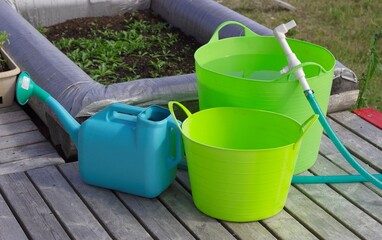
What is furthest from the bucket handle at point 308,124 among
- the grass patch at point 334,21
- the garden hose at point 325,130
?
the grass patch at point 334,21

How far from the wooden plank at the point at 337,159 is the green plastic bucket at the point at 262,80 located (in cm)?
13

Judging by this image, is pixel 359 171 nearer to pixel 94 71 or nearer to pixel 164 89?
pixel 164 89

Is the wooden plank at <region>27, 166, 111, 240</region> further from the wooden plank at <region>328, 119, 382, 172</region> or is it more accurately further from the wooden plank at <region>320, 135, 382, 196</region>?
the wooden plank at <region>328, 119, 382, 172</region>

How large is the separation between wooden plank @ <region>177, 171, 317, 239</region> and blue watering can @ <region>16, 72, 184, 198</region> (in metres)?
0.32

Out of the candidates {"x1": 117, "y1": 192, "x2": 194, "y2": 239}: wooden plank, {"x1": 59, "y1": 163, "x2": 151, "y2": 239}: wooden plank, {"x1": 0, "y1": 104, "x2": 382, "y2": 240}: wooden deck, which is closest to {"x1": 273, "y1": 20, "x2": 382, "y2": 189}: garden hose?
{"x1": 0, "y1": 104, "x2": 382, "y2": 240}: wooden deck

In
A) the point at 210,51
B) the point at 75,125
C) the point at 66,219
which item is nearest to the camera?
the point at 66,219

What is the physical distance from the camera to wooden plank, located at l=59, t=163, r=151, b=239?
258cm

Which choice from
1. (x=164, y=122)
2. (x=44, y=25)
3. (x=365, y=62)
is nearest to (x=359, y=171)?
(x=164, y=122)

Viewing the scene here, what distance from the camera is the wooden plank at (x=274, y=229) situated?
2580mm

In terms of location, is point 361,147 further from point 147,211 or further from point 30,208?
point 30,208

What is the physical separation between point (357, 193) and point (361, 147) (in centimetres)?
41

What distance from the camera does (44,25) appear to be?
4.45 metres

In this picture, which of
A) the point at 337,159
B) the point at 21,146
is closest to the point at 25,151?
the point at 21,146

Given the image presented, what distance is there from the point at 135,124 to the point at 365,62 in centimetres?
221
